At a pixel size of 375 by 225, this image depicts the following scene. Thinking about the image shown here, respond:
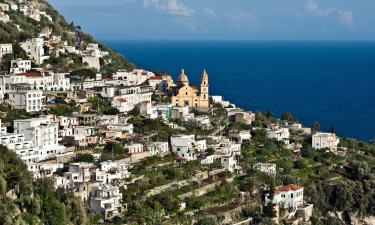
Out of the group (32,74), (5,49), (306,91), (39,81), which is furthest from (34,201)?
(306,91)

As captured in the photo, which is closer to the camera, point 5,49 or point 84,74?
point 5,49

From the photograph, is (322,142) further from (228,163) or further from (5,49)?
(5,49)

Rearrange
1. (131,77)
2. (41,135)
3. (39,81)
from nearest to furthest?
(41,135) < (39,81) < (131,77)

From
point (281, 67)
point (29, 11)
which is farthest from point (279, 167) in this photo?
point (281, 67)

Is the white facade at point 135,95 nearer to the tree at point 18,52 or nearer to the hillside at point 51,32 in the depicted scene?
the hillside at point 51,32

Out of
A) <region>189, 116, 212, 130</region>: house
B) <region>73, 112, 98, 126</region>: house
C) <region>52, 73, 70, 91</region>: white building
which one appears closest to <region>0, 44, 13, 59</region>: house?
<region>52, 73, 70, 91</region>: white building

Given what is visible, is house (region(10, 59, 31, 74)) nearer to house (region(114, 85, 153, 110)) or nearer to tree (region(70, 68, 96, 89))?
tree (region(70, 68, 96, 89))
